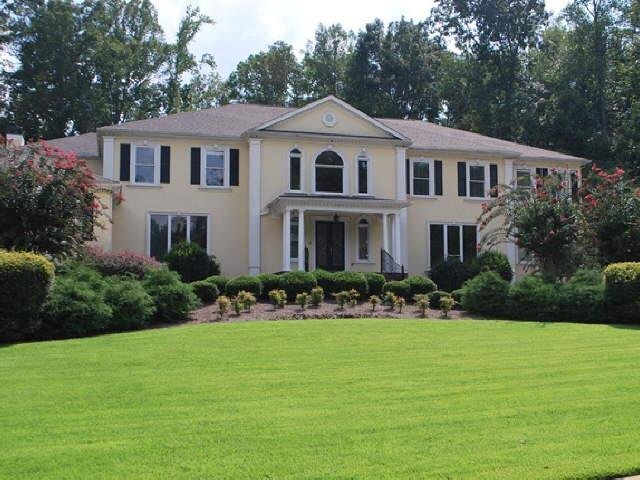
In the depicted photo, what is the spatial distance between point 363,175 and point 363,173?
82 millimetres

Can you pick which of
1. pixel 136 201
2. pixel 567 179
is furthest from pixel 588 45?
pixel 136 201

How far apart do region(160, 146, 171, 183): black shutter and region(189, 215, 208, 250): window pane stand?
1746 mm

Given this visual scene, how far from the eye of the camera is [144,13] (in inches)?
1919

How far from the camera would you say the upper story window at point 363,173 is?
2738 cm

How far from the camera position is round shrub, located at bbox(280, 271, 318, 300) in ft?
65.3

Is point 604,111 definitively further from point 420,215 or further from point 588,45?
point 420,215

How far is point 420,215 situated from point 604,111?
17.7m

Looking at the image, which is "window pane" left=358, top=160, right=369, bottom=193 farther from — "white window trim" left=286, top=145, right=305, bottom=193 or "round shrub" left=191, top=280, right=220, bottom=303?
"round shrub" left=191, top=280, right=220, bottom=303

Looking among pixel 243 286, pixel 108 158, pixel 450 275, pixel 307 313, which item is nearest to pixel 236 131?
pixel 108 158

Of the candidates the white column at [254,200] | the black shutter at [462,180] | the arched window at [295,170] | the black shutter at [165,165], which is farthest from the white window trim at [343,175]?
the black shutter at [165,165]

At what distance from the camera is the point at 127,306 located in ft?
48.8

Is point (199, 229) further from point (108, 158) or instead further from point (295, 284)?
point (295, 284)

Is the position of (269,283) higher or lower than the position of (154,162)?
lower

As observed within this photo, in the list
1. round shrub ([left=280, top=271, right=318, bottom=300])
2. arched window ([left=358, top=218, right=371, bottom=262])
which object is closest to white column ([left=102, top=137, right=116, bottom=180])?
round shrub ([left=280, top=271, right=318, bottom=300])
